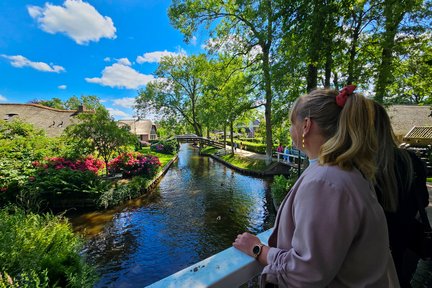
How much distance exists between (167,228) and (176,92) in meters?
33.8

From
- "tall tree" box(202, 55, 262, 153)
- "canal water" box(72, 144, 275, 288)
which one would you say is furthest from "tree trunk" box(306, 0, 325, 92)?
"tall tree" box(202, 55, 262, 153)

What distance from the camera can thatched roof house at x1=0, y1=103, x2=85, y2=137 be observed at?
77.9 ft

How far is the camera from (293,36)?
256 inches

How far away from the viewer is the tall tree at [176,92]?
37625 mm

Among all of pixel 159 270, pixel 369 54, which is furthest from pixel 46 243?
pixel 369 54

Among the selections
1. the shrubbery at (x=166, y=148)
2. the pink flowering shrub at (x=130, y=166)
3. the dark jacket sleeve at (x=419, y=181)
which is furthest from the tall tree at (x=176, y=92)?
the dark jacket sleeve at (x=419, y=181)

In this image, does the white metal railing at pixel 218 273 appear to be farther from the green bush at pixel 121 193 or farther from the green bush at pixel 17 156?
the green bush at pixel 17 156

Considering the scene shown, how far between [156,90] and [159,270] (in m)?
37.1

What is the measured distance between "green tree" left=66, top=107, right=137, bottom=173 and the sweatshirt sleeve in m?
12.6

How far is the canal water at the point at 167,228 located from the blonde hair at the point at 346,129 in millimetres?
5868

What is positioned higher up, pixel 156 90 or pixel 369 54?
pixel 156 90

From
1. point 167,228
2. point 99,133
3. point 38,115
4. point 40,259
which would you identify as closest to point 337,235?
point 40,259

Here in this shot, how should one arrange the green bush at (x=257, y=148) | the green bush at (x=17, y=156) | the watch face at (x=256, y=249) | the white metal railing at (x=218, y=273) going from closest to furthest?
the white metal railing at (x=218, y=273) → the watch face at (x=256, y=249) → the green bush at (x=17, y=156) → the green bush at (x=257, y=148)

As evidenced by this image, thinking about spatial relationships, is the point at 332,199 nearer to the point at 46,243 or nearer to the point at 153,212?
the point at 46,243
